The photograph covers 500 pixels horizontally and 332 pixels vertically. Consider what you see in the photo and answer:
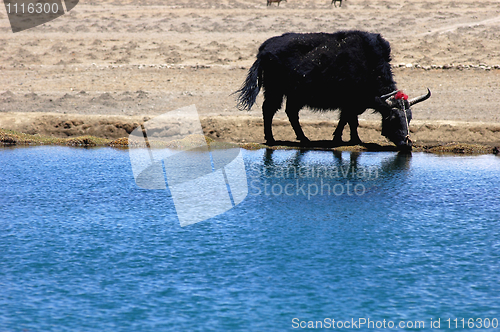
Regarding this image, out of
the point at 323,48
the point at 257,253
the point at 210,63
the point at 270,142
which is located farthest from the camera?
the point at 210,63

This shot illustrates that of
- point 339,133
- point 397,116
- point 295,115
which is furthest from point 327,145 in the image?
point 397,116

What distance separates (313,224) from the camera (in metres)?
8.02

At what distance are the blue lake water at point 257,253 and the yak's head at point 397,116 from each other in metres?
2.17

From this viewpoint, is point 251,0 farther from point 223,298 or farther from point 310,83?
point 223,298

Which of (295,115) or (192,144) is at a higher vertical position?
(295,115)

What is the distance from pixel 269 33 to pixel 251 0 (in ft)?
27.0

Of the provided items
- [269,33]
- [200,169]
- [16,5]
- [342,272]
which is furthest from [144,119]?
[16,5]

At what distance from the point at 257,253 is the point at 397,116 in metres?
7.40

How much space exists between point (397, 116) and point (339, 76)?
5.29 feet

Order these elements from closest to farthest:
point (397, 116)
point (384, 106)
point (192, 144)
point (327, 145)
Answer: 1. point (397, 116)
2. point (384, 106)
3. point (327, 145)
4. point (192, 144)

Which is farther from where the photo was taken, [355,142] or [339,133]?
[339,133]

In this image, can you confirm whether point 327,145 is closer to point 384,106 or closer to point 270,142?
point 270,142

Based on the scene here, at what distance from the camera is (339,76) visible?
1332 cm

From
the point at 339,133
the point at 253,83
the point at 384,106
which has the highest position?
the point at 253,83
